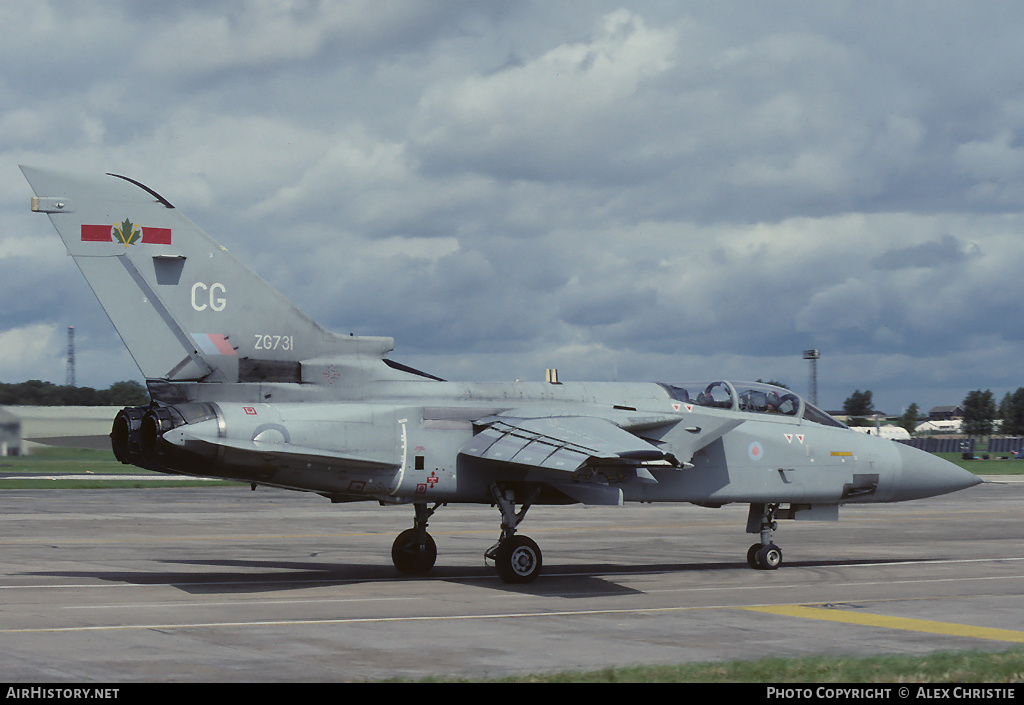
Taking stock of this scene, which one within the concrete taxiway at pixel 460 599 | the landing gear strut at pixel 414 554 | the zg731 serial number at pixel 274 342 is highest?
the zg731 serial number at pixel 274 342

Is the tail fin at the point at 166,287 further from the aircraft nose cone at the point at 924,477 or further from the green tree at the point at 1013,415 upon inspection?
the green tree at the point at 1013,415

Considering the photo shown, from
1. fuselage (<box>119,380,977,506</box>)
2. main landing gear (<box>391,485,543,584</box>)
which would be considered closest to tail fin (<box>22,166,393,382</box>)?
fuselage (<box>119,380,977,506</box>)

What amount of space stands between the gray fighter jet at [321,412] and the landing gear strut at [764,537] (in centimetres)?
129

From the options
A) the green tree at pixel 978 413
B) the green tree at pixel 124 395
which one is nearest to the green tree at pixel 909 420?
the green tree at pixel 978 413

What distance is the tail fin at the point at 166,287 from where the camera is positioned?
52.1 ft

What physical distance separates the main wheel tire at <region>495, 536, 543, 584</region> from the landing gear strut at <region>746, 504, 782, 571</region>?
4.72 metres

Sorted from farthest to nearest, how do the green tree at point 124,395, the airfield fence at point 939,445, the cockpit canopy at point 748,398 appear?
1. the airfield fence at point 939,445
2. the green tree at point 124,395
3. the cockpit canopy at point 748,398

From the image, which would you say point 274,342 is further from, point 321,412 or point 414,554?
point 414,554

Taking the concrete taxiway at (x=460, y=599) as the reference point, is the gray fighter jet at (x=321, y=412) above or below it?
above

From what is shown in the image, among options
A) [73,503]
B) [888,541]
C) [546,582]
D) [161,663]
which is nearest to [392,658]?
[161,663]

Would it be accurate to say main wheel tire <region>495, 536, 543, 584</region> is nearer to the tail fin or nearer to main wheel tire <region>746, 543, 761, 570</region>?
the tail fin

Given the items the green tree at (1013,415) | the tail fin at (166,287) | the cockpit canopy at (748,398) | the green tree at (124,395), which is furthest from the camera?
the green tree at (1013,415)

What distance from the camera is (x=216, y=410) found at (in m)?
15.3

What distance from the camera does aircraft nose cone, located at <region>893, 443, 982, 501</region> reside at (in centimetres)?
2014
